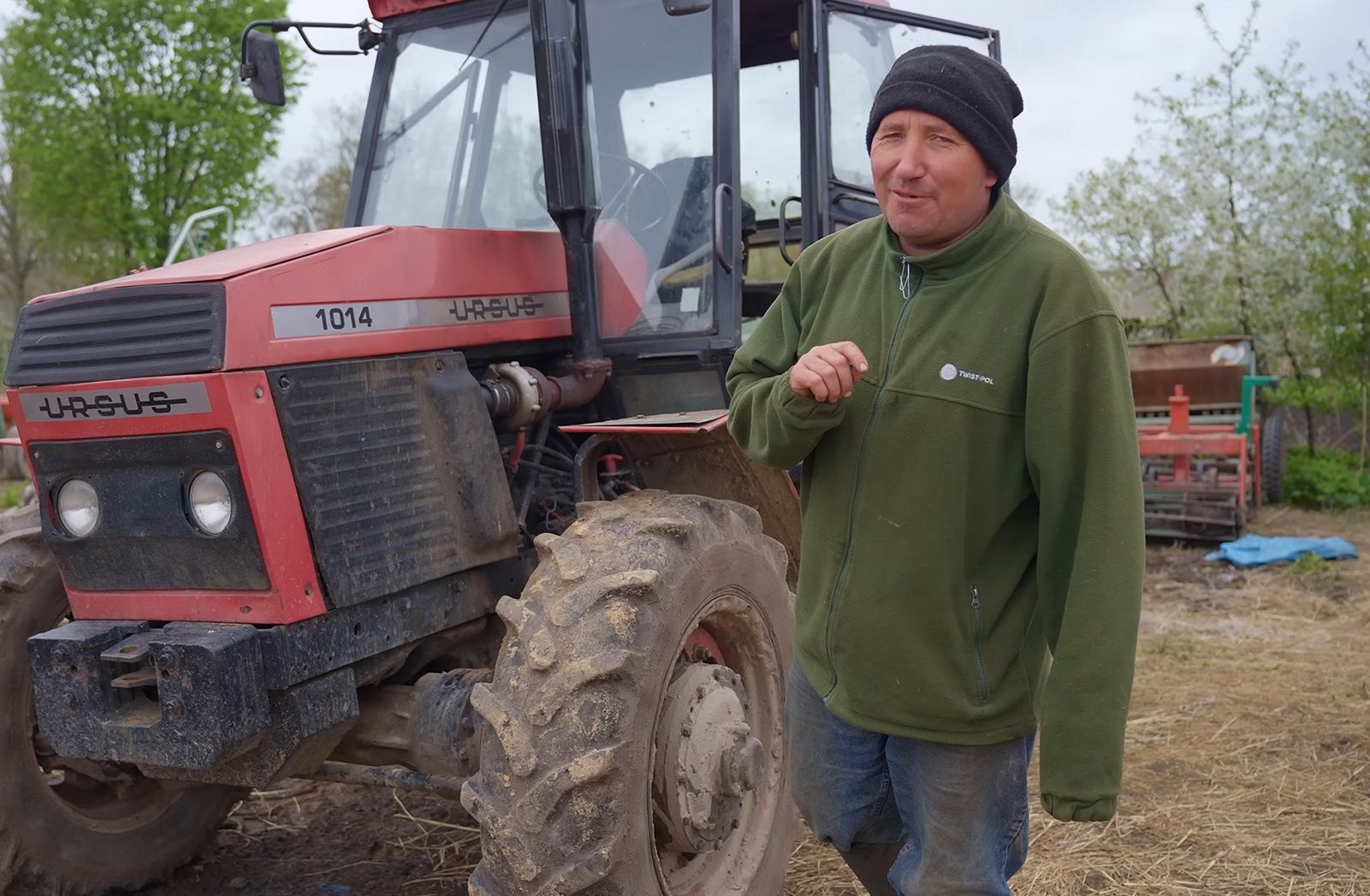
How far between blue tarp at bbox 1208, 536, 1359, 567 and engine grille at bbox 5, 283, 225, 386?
6.98 metres

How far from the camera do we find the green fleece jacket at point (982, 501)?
1.97 metres

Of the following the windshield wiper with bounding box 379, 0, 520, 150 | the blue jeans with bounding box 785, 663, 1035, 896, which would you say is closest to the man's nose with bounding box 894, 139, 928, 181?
the blue jeans with bounding box 785, 663, 1035, 896

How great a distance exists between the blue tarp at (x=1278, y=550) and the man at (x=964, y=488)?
6333 millimetres

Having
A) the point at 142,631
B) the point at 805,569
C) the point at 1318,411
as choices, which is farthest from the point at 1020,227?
the point at 1318,411

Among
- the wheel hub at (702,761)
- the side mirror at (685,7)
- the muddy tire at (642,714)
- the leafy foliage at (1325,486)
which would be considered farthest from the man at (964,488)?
the leafy foliage at (1325,486)

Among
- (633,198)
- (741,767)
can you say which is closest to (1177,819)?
(741,767)

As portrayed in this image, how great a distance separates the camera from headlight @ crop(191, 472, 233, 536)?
2771 millimetres

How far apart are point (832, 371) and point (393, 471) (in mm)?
1449

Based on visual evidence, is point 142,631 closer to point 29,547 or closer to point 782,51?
point 29,547

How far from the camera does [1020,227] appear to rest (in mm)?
2109

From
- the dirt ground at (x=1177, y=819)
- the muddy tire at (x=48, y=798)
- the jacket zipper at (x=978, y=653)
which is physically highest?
the jacket zipper at (x=978, y=653)

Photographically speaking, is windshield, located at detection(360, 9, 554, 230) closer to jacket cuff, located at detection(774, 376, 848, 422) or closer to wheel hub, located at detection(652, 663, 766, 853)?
wheel hub, located at detection(652, 663, 766, 853)

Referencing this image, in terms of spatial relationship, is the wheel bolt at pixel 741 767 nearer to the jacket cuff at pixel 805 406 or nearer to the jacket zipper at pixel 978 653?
the jacket zipper at pixel 978 653

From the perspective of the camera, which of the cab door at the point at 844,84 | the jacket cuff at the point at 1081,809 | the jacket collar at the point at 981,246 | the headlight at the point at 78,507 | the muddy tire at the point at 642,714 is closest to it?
the jacket cuff at the point at 1081,809
